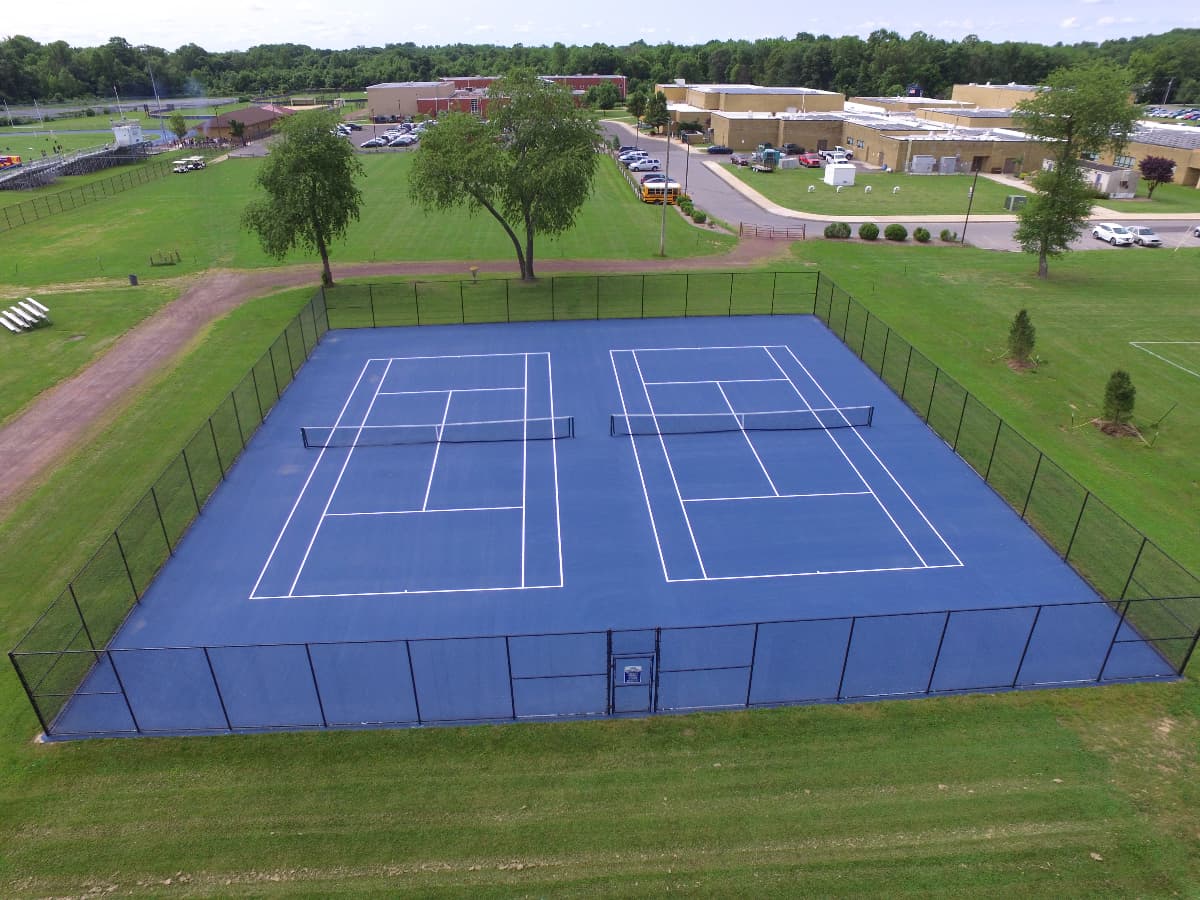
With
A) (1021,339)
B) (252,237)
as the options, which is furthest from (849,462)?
(252,237)

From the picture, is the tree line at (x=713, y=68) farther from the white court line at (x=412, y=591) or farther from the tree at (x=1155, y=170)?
the white court line at (x=412, y=591)

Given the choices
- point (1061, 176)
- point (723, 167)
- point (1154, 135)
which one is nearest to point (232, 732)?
point (1061, 176)

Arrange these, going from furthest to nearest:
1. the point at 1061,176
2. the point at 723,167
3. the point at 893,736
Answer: the point at 723,167 < the point at 1061,176 < the point at 893,736

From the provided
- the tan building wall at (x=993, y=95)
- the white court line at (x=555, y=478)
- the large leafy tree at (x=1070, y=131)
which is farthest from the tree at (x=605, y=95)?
the white court line at (x=555, y=478)

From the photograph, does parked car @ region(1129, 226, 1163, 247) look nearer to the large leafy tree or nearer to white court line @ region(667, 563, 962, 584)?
the large leafy tree

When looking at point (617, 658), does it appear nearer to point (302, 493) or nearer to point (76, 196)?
point (302, 493)

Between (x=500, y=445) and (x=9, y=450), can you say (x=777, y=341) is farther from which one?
(x=9, y=450)

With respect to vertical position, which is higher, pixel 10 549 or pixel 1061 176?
pixel 1061 176
